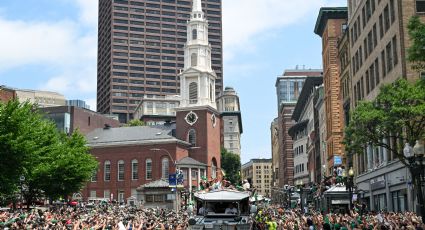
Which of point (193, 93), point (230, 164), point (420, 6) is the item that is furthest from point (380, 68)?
point (230, 164)

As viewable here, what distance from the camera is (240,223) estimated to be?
2558cm

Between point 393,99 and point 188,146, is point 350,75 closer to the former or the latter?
point 393,99

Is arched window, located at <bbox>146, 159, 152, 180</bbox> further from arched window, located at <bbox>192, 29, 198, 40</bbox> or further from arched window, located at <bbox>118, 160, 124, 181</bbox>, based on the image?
arched window, located at <bbox>192, 29, 198, 40</bbox>

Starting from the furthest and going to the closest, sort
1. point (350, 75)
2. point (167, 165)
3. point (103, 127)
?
point (103, 127)
point (167, 165)
point (350, 75)

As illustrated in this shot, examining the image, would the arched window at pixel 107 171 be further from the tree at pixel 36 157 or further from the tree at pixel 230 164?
the tree at pixel 36 157

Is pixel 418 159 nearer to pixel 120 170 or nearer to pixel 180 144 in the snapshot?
pixel 180 144

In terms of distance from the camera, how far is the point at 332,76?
70125 mm

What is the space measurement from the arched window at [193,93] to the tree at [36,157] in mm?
42555

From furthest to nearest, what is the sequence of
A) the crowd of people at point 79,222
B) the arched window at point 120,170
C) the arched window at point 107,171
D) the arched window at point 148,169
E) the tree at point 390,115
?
the arched window at point 107,171 < the arched window at point 120,170 < the arched window at point 148,169 < the tree at point 390,115 < the crowd of people at point 79,222

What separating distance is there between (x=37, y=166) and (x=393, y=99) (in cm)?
3280

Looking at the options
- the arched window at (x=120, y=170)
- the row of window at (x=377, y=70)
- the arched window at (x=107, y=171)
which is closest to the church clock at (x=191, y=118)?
the arched window at (x=120, y=170)

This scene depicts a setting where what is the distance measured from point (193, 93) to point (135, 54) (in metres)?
83.7

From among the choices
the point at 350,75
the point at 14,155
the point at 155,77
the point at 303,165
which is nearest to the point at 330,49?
the point at 350,75

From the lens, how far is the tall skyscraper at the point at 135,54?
188500 mm
